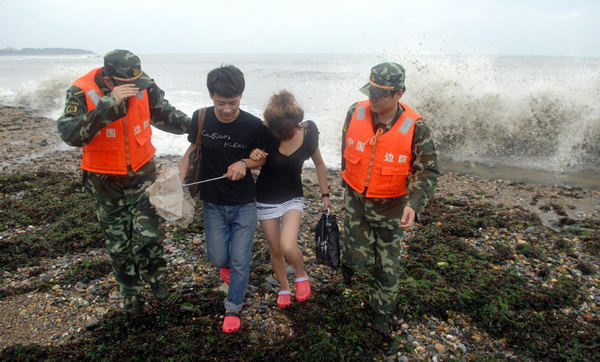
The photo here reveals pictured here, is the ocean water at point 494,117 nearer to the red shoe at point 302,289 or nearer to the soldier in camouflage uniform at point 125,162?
the red shoe at point 302,289

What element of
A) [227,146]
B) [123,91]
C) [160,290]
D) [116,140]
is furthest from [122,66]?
[160,290]

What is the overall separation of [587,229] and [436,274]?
3774mm

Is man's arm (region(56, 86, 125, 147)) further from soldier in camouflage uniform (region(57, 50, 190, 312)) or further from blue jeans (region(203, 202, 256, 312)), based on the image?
blue jeans (region(203, 202, 256, 312))

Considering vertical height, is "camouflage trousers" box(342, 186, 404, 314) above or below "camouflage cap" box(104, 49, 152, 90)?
below

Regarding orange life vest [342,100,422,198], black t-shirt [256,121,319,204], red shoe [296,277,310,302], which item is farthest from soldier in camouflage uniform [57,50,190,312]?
orange life vest [342,100,422,198]

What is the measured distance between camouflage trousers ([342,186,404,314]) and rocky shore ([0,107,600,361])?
433mm

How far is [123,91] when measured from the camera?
3.15 m

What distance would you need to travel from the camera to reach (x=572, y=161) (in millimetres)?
11461

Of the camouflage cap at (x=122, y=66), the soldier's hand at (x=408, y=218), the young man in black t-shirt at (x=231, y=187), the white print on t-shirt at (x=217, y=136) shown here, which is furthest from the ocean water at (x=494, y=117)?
the camouflage cap at (x=122, y=66)

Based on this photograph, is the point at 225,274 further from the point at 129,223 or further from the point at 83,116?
the point at 83,116

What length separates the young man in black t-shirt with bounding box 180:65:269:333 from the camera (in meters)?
3.48

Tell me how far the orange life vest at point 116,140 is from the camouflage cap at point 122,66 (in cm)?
23

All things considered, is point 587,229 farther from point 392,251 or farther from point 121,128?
point 121,128

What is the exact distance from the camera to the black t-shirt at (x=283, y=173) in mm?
3709
